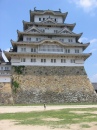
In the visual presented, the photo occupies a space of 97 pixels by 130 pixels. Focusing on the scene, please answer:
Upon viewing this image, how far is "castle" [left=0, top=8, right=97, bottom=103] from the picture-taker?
2003 inches

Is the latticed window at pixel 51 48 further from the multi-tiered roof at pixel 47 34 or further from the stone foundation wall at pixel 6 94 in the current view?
the stone foundation wall at pixel 6 94

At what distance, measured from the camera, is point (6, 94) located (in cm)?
4931

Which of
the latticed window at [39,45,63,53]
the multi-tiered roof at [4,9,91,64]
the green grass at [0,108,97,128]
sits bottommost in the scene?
the green grass at [0,108,97,128]

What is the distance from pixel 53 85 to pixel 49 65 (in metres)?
5.21

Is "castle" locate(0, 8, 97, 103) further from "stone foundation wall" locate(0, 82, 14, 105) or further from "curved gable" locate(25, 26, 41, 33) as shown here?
"stone foundation wall" locate(0, 82, 14, 105)

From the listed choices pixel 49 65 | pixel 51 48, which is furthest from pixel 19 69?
pixel 51 48

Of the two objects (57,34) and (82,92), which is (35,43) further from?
(82,92)

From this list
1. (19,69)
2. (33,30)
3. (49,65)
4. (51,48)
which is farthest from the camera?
(33,30)

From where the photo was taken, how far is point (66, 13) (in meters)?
64.1

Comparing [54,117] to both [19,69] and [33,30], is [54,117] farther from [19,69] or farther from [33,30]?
[33,30]

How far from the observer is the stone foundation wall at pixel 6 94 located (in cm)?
4800

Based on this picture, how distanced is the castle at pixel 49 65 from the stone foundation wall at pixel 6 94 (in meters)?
0.71

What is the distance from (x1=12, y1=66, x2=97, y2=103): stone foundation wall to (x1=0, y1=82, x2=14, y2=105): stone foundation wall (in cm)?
99

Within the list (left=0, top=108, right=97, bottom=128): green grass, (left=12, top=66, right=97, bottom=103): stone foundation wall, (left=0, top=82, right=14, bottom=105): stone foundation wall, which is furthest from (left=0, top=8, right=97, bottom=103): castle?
(left=0, top=108, right=97, bottom=128): green grass
